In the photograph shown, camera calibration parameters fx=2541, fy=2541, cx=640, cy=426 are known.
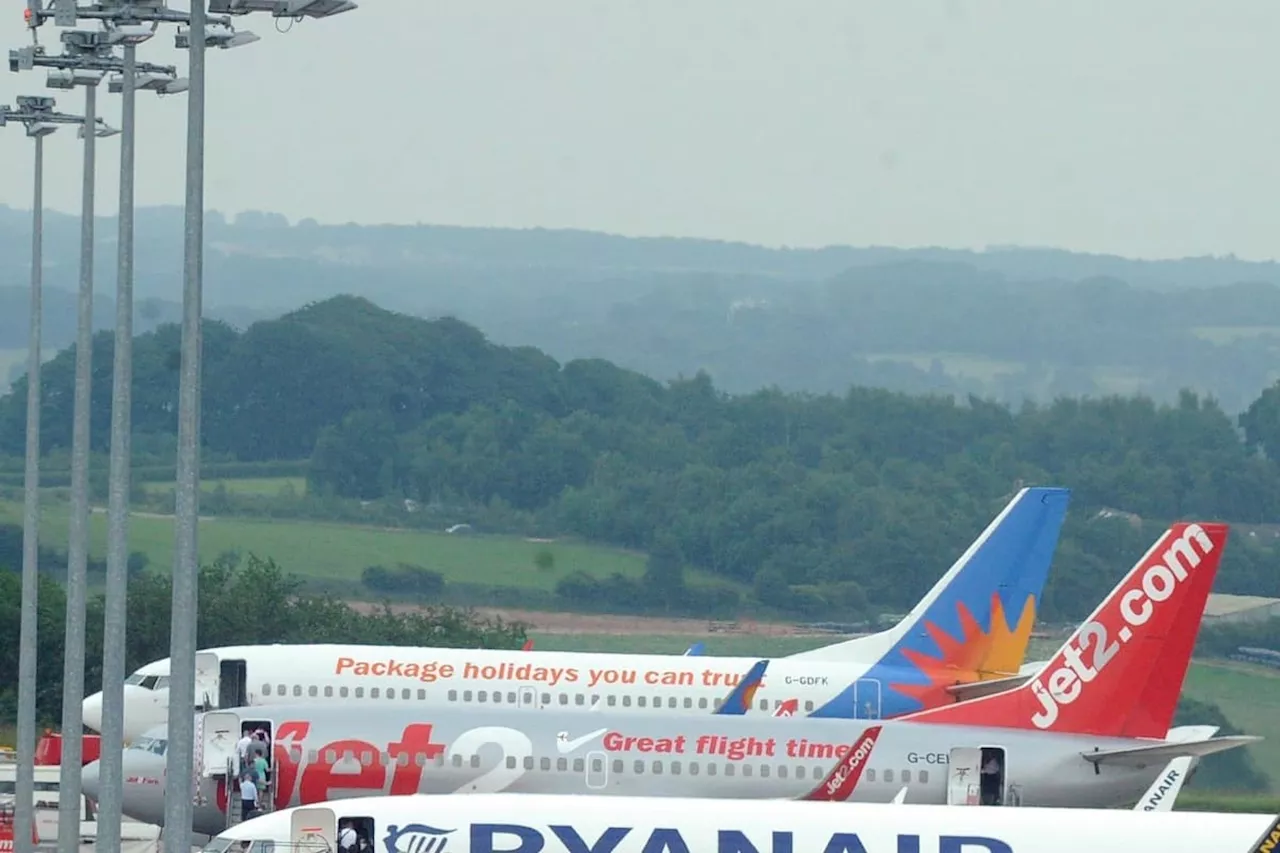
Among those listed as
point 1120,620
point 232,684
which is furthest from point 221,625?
point 1120,620

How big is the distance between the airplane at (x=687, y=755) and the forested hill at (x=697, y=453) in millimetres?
54094

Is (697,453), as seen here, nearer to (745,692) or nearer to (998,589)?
(998,589)

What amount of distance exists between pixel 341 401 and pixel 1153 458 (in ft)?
152

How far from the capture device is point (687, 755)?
40.6 meters

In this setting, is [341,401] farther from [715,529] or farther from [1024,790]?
[1024,790]

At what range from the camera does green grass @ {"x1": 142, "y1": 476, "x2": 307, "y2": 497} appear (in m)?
114

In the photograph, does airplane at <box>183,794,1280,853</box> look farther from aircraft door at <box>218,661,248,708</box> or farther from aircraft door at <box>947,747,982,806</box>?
aircraft door at <box>218,661,248,708</box>

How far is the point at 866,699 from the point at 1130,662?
28.1ft

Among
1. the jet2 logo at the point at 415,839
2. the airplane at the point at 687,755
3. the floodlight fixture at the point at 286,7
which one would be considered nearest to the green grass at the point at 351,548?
the airplane at the point at 687,755

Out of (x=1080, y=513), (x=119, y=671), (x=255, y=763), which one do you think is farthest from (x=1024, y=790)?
(x=1080, y=513)

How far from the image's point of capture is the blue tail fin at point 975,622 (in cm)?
5147

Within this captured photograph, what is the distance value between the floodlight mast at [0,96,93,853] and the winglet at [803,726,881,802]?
1230 cm

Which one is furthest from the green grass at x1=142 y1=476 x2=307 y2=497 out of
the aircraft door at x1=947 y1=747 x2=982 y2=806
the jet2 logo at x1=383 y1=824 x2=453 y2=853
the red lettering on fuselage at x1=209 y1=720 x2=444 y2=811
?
the jet2 logo at x1=383 y1=824 x2=453 y2=853

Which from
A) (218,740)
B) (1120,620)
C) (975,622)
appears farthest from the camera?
(975,622)
